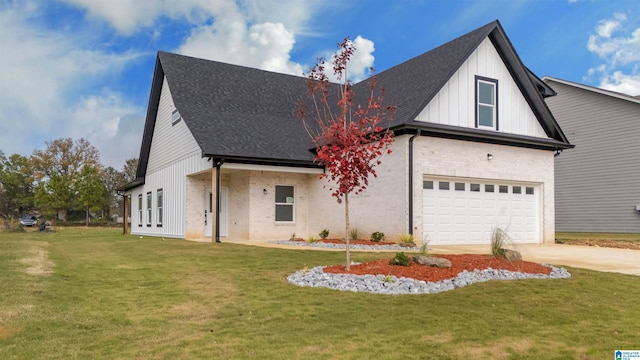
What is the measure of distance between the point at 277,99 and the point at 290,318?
17.4 meters

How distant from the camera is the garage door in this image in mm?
16438

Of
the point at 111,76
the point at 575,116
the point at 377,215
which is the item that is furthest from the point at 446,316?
the point at 575,116

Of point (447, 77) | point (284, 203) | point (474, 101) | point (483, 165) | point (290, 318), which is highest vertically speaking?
point (447, 77)

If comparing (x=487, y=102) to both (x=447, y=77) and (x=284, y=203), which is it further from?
(x=284, y=203)

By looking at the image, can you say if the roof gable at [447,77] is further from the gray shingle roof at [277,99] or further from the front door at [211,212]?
the front door at [211,212]

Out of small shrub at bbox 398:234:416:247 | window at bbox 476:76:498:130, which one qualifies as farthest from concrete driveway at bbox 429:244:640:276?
window at bbox 476:76:498:130

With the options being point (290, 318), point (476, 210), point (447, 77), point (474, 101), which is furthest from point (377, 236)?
point (290, 318)

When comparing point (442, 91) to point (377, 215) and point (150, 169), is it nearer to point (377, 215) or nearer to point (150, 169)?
point (377, 215)

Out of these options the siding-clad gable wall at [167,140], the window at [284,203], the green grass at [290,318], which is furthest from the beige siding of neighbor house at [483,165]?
the siding-clad gable wall at [167,140]

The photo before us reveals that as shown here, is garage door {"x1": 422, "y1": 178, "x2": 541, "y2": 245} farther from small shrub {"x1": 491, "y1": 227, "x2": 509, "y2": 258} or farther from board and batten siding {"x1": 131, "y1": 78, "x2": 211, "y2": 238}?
board and batten siding {"x1": 131, "y1": 78, "x2": 211, "y2": 238}

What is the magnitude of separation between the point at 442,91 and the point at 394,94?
211cm

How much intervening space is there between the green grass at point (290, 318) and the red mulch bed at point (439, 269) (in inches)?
29.7

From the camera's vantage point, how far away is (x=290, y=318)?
6.05 m

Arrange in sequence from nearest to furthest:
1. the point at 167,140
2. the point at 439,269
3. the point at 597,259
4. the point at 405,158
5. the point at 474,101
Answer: the point at 439,269, the point at 597,259, the point at 405,158, the point at 474,101, the point at 167,140
